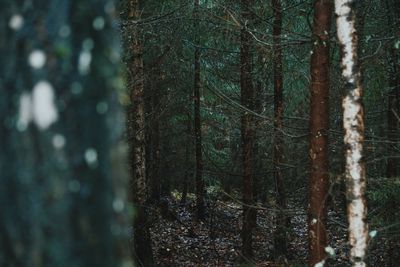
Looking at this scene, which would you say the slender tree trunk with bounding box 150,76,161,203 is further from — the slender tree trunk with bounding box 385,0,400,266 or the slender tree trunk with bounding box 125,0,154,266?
the slender tree trunk with bounding box 385,0,400,266

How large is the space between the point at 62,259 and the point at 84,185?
0.22 m

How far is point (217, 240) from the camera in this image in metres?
17.6

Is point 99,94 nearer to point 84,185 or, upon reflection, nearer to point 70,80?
point 70,80

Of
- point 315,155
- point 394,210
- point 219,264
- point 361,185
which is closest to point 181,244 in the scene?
point 219,264

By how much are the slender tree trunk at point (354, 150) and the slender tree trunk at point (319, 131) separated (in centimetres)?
150

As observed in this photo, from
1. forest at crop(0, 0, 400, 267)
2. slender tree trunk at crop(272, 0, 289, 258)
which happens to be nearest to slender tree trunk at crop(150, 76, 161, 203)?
forest at crop(0, 0, 400, 267)

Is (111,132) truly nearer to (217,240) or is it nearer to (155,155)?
(217,240)

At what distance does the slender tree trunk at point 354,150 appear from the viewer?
16.0 ft

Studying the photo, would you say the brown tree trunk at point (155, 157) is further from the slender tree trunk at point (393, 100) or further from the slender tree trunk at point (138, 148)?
the slender tree trunk at point (393, 100)

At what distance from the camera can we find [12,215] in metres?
1.55

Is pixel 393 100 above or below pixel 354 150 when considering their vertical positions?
above

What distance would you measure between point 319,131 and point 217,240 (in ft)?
38.2

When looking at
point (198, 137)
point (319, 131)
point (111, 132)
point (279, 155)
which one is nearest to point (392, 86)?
point (279, 155)

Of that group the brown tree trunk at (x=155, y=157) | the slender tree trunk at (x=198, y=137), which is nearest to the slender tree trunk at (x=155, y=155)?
the brown tree trunk at (x=155, y=157)
